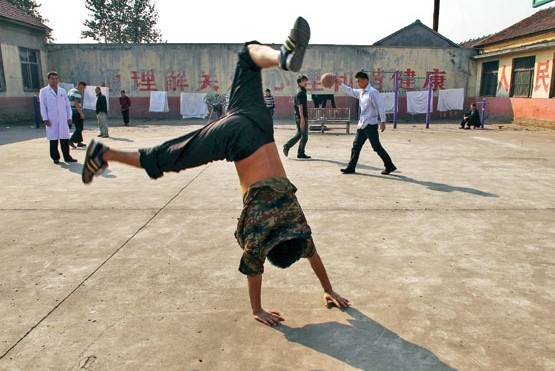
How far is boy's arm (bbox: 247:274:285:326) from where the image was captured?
2.56 meters

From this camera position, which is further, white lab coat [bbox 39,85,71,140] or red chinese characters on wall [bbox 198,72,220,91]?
red chinese characters on wall [bbox 198,72,220,91]

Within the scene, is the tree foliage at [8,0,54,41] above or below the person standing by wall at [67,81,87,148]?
above

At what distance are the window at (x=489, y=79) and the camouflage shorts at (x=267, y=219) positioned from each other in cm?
2002

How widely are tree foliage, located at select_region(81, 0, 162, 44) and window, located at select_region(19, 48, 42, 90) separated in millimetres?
23075

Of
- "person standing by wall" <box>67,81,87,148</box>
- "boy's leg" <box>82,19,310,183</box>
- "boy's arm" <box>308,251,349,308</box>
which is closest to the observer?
"boy's leg" <box>82,19,310,183</box>

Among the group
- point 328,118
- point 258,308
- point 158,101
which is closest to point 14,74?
point 158,101

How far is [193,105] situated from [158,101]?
1.68 metres

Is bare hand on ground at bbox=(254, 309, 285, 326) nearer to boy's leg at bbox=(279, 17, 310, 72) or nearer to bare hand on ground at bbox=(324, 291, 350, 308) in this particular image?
bare hand on ground at bbox=(324, 291, 350, 308)

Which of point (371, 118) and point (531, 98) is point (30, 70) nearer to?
point (371, 118)

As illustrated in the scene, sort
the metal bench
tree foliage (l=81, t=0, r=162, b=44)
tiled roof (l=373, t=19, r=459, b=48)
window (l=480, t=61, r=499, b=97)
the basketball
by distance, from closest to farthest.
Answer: the basketball, the metal bench, window (l=480, t=61, r=499, b=97), tiled roof (l=373, t=19, r=459, b=48), tree foliage (l=81, t=0, r=162, b=44)

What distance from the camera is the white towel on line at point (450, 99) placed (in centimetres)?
1998

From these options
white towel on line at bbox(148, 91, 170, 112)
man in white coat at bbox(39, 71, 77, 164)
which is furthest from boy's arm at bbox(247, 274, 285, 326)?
white towel on line at bbox(148, 91, 170, 112)

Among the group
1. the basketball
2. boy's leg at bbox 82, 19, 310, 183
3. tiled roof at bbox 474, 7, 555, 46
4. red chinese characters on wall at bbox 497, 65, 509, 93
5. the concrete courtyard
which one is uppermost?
tiled roof at bbox 474, 7, 555, 46

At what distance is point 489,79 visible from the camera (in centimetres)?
1984
